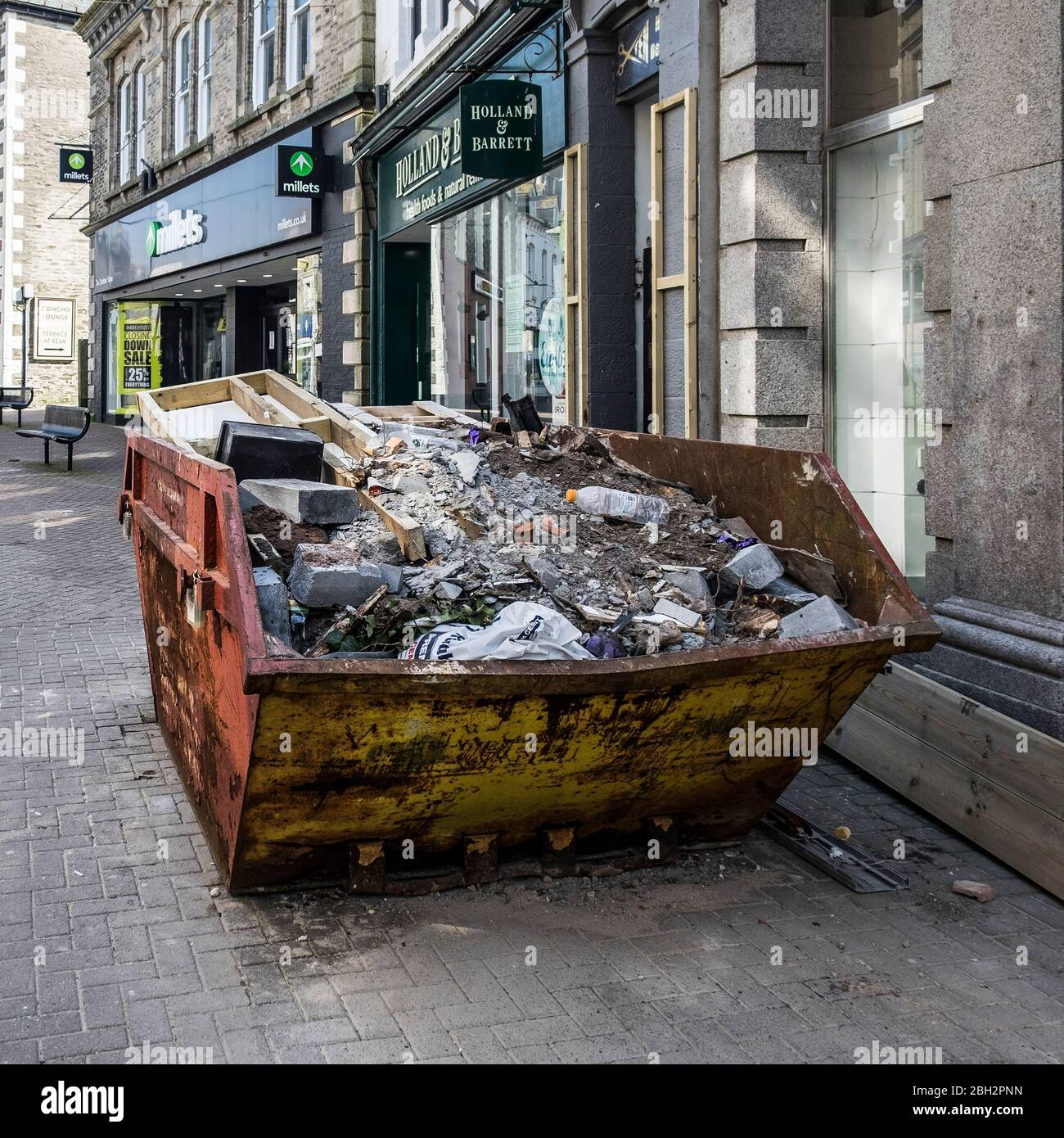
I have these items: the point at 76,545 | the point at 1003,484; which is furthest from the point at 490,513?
the point at 76,545

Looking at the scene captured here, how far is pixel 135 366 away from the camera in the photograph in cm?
3056

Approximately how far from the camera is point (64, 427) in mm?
20547

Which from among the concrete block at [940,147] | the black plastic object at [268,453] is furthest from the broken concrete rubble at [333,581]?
the concrete block at [940,147]

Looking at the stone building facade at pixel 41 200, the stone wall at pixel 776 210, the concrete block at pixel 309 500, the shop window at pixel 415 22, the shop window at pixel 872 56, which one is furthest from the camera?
the stone building facade at pixel 41 200

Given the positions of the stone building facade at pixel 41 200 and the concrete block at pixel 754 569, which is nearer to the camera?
the concrete block at pixel 754 569

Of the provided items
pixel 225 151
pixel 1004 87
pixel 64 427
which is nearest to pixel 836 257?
pixel 1004 87

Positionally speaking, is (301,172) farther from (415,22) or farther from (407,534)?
(407,534)

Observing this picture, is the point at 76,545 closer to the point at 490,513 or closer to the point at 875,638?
the point at 490,513

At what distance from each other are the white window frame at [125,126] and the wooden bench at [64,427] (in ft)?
36.9

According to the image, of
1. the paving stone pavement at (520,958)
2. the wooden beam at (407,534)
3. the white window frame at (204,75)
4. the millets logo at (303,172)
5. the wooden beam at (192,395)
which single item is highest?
the white window frame at (204,75)

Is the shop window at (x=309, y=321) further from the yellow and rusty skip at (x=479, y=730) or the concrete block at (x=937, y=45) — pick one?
the yellow and rusty skip at (x=479, y=730)

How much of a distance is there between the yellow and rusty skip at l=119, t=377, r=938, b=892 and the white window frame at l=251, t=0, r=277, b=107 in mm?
18079

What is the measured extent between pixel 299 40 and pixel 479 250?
768cm

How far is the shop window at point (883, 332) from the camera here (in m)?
7.52
